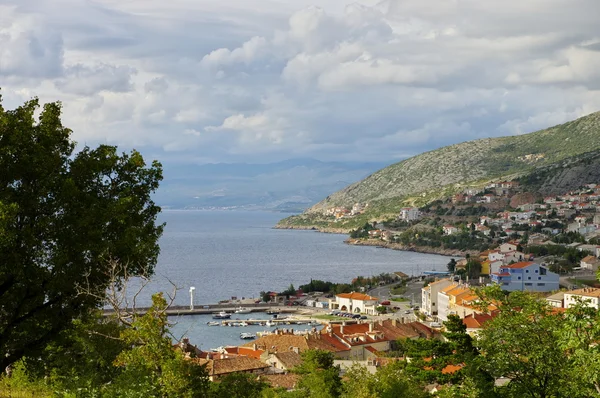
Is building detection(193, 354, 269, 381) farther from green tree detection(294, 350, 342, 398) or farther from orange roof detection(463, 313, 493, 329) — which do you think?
orange roof detection(463, 313, 493, 329)

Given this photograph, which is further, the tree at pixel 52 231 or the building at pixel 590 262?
the building at pixel 590 262

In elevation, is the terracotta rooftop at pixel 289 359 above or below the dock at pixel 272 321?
above

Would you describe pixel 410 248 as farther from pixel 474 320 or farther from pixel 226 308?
pixel 474 320

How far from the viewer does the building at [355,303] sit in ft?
215

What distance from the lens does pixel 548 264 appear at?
293ft

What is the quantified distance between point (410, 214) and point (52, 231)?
154 m

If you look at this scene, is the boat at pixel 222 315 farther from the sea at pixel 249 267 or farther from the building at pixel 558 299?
the building at pixel 558 299

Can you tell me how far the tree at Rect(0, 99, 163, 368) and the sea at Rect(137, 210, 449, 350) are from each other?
38.3 m

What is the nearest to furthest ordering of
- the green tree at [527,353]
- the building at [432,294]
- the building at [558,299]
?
1. the green tree at [527,353]
2. the building at [558,299]
3. the building at [432,294]

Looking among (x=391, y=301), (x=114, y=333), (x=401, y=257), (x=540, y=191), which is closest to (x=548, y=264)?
(x=391, y=301)

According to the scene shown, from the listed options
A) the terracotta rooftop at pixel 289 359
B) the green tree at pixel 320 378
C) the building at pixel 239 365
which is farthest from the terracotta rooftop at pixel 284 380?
the green tree at pixel 320 378

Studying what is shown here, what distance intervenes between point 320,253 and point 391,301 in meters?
59.4

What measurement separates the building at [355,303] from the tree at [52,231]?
54282 millimetres

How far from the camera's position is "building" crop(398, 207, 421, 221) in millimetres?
161125
